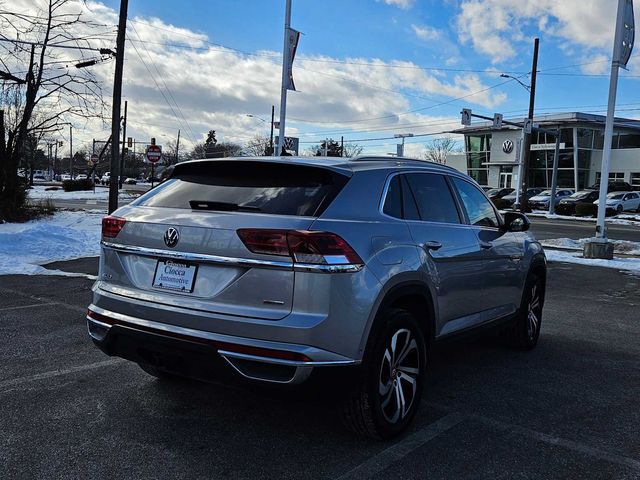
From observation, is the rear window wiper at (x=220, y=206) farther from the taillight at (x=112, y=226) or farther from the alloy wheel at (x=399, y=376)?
the alloy wheel at (x=399, y=376)

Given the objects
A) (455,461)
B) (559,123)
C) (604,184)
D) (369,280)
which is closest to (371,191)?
(369,280)

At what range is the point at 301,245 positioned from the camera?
10.2 ft

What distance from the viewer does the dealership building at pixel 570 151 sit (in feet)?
188

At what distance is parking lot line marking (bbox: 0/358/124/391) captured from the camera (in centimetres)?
436

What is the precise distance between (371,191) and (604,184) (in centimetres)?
1267

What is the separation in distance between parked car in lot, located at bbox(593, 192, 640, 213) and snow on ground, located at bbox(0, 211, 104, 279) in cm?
3561

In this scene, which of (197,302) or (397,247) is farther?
(397,247)

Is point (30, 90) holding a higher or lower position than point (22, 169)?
higher

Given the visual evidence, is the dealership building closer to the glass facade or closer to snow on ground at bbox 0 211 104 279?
the glass facade

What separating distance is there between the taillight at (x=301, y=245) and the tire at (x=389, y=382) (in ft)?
1.92

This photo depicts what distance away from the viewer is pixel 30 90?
17.2 m

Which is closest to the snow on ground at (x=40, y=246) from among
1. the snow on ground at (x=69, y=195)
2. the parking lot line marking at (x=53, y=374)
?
the parking lot line marking at (x=53, y=374)

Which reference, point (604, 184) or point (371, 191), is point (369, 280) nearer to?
point (371, 191)

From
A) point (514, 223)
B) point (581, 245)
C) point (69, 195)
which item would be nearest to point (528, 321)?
point (514, 223)
